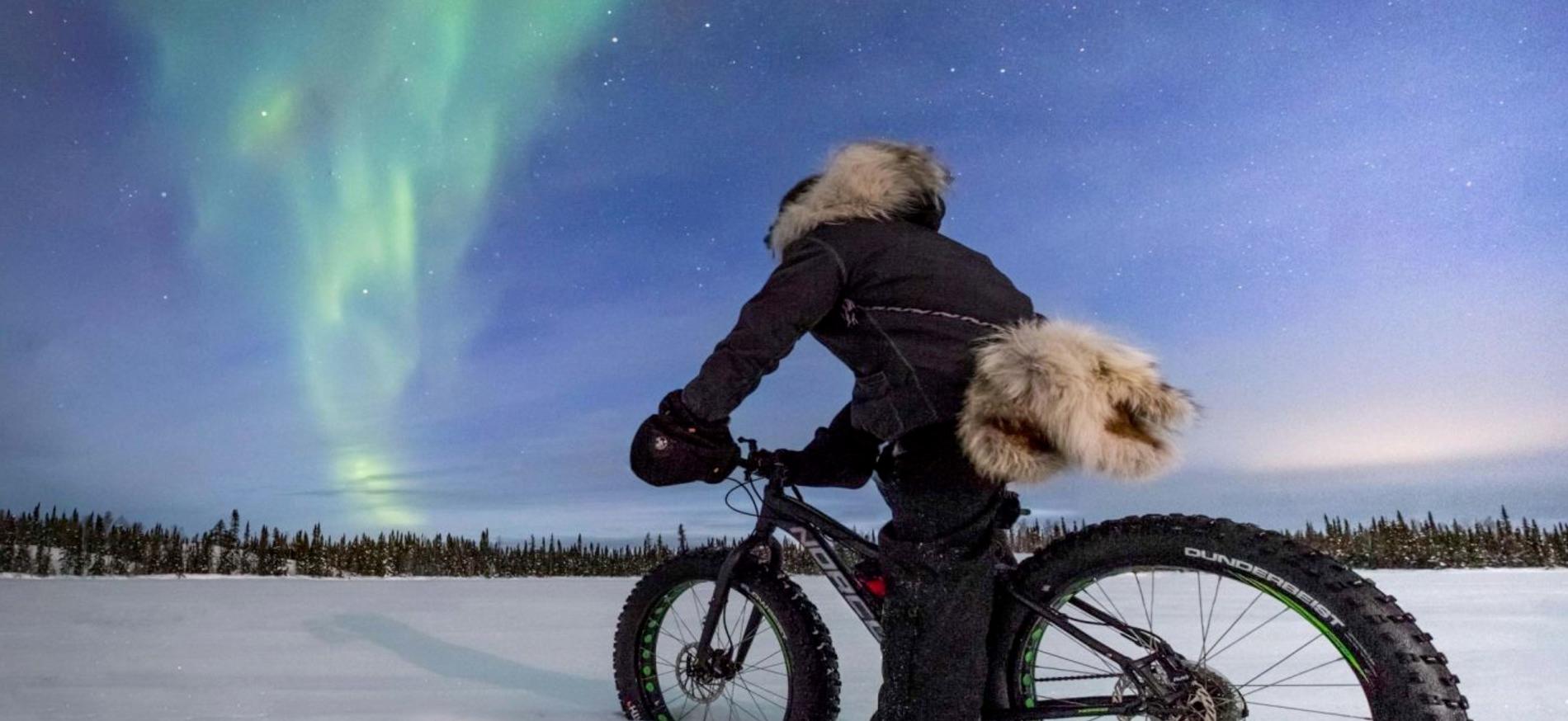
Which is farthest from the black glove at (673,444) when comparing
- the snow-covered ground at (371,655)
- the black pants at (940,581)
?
the snow-covered ground at (371,655)

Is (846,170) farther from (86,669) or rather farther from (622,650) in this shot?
(86,669)

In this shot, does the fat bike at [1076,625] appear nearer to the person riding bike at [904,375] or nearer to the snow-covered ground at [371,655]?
the person riding bike at [904,375]

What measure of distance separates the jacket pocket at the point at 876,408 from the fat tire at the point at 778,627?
893 mm

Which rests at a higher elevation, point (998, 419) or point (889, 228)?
point (889, 228)

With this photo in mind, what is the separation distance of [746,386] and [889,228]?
0.74 m

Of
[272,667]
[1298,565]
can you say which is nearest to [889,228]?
[1298,565]

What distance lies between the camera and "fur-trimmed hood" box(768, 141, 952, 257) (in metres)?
3.03

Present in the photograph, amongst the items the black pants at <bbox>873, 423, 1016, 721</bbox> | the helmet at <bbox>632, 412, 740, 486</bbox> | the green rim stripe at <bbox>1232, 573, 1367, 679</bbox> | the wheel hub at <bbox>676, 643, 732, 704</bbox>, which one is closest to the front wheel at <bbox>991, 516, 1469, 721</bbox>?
the green rim stripe at <bbox>1232, 573, 1367, 679</bbox>

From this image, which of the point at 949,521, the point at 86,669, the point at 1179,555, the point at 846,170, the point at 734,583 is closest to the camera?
the point at 1179,555

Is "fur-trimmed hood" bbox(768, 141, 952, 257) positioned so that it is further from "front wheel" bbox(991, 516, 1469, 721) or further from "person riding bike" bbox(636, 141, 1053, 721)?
"front wheel" bbox(991, 516, 1469, 721)

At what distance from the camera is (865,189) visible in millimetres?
3037

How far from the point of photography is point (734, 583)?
3627 mm

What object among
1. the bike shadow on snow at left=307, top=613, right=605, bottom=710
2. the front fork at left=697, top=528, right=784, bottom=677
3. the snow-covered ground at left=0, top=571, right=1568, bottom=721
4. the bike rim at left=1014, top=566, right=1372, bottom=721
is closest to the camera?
the bike rim at left=1014, top=566, right=1372, bottom=721

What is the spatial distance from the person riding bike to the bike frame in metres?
0.20
